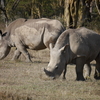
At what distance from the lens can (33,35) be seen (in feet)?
49.3

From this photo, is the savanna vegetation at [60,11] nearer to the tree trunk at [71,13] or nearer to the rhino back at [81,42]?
the tree trunk at [71,13]

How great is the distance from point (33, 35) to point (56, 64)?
15.8 feet

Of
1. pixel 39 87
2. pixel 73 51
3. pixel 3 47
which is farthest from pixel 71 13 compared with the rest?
pixel 39 87

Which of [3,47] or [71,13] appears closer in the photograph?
[3,47]

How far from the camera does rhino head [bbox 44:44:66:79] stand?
34.0ft

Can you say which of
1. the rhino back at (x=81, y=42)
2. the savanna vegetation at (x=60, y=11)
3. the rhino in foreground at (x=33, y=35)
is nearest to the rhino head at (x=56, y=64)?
the rhino back at (x=81, y=42)

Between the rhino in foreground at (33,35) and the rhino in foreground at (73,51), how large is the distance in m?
3.65

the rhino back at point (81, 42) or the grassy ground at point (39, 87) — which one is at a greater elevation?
the rhino back at point (81, 42)

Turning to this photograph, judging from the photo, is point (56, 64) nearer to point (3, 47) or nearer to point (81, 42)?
point (81, 42)

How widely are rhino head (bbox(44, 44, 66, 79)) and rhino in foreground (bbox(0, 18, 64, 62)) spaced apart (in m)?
4.16

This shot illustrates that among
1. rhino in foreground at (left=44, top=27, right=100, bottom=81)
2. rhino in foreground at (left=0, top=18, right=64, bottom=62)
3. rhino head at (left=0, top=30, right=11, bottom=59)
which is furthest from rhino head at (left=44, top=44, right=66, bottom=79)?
rhino head at (left=0, top=30, right=11, bottom=59)

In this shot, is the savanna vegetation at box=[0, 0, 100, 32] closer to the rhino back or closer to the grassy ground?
the grassy ground

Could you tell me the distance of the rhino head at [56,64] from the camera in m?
10.4

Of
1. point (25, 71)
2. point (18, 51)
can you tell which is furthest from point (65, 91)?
point (18, 51)
